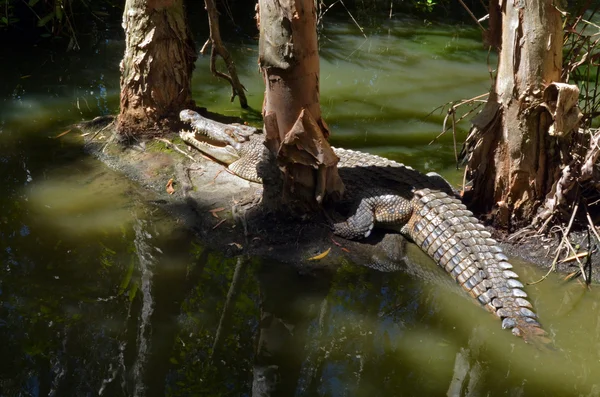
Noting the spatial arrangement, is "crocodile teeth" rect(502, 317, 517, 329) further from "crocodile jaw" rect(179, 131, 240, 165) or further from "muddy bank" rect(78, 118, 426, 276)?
"crocodile jaw" rect(179, 131, 240, 165)

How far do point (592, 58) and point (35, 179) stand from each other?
4222mm

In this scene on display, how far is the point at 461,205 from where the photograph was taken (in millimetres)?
4477

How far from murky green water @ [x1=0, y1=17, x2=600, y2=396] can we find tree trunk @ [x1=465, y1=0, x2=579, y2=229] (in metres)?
0.54

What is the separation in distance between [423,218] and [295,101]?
4.09 feet

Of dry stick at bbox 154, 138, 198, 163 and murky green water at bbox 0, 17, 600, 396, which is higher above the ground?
dry stick at bbox 154, 138, 198, 163

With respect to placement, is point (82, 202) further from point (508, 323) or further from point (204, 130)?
point (508, 323)

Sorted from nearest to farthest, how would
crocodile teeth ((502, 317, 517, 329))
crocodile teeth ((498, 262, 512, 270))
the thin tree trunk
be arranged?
the thin tree trunk, crocodile teeth ((502, 317, 517, 329)), crocodile teeth ((498, 262, 512, 270))

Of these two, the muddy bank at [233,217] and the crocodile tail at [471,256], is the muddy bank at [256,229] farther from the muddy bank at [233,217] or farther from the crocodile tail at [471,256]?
the crocodile tail at [471,256]

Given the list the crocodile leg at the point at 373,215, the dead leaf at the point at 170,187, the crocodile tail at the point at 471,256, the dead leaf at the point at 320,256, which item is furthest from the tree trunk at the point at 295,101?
the dead leaf at the point at 170,187

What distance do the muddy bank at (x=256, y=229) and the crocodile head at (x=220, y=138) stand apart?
21 centimetres

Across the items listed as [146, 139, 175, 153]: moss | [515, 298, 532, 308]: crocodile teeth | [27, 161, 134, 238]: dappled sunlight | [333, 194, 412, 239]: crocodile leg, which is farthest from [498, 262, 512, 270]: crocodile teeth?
[146, 139, 175, 153]: moss

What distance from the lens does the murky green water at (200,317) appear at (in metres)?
3.19

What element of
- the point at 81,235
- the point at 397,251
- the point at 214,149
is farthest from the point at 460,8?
the point at 81,235

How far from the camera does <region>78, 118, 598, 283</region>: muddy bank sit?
4.30 meters
